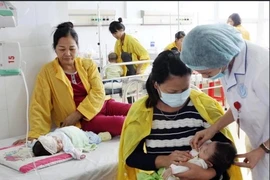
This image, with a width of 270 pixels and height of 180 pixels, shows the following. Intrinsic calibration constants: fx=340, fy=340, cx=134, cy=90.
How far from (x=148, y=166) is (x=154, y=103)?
0.31m

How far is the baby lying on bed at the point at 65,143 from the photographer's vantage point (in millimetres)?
2029

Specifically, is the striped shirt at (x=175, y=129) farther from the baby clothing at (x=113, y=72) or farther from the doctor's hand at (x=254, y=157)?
the baby clothing at (x=113, y=72)

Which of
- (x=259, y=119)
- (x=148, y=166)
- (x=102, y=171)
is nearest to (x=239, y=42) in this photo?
(x=259, y=119)

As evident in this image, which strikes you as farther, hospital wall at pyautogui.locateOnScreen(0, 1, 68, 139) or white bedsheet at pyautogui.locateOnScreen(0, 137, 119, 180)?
hospital wall at pyautogui.locateOnScreen(0, 1, 68, 139)

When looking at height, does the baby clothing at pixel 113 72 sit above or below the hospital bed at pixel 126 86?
above

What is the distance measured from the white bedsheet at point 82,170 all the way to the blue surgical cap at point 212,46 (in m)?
0.89

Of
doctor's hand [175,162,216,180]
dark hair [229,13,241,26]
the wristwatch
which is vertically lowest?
doctor's hand [175,162,216,180]

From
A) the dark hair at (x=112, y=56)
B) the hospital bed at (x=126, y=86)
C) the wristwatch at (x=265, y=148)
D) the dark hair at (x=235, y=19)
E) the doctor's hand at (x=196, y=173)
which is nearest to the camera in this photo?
the wristwatch at (x=265, y=148)

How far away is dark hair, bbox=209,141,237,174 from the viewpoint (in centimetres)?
153

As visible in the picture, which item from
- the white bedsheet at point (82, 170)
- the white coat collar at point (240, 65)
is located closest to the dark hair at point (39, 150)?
the white bedsheet at point (82, 170)

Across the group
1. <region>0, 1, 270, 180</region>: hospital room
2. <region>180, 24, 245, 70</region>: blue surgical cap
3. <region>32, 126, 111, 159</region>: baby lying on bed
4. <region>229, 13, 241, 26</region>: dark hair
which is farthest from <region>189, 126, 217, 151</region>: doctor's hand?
<region>229, 13, 241, 26</region>: dark hair

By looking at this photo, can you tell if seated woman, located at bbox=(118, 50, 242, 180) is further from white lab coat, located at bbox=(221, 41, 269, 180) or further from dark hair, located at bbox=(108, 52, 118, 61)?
dark hair, located at bbox=(108, 52, 118, 61)

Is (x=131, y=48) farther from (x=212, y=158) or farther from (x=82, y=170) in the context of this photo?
(x=212, y=158)

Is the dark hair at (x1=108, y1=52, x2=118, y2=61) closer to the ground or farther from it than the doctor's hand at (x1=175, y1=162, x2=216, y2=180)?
farther from it
